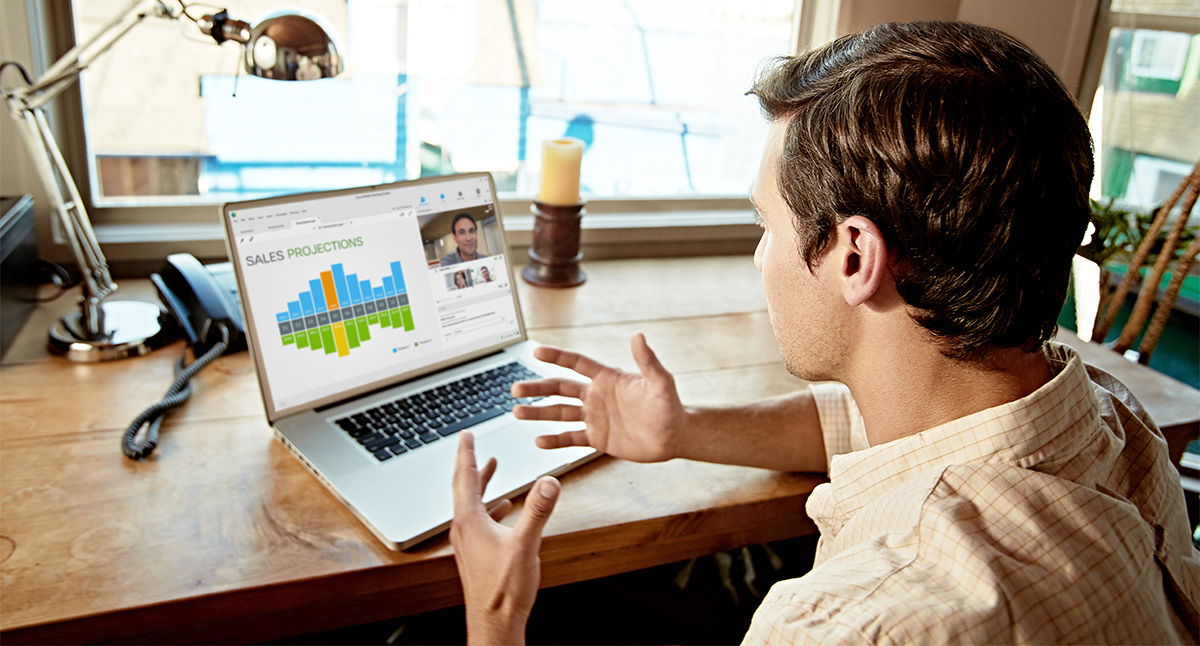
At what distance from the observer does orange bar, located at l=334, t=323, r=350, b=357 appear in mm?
1134

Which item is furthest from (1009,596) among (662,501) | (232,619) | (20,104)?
(20,104)

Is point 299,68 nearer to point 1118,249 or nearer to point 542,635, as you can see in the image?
point 542,635

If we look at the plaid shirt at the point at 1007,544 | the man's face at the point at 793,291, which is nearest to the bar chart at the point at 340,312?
the man's face at the point at 793,291

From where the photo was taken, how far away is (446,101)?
1838 mm

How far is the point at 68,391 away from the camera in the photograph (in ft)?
3.80

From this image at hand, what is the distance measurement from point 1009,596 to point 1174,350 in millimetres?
2116

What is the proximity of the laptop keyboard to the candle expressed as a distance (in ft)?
1.69

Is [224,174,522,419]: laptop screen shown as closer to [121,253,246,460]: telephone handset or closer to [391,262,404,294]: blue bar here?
[391,262,404,294]: blue bar

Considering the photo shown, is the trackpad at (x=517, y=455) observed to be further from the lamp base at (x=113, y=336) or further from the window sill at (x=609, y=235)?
the window sill at (x=609, y=235)

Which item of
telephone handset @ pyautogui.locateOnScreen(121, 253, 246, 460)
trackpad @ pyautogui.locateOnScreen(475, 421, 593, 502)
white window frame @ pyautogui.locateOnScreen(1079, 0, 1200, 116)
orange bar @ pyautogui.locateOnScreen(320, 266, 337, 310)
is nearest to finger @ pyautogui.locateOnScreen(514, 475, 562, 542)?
trackpad @ pyautogui.locateOnScreen(475, 421, 593, 502)

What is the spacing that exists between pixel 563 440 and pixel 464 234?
408 millimetres

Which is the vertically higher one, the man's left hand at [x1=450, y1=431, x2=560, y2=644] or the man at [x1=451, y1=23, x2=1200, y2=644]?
the man at [x1=451, y1=23, x2=1200, y2=644]

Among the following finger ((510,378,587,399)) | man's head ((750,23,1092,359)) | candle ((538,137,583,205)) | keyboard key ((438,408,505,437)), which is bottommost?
keyboard key ((438,408,505,437))

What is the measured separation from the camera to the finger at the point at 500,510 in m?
0.93
